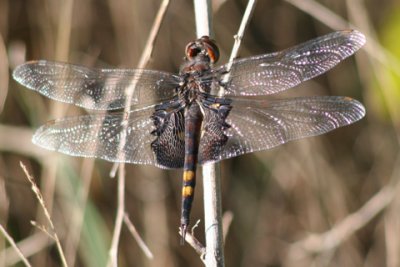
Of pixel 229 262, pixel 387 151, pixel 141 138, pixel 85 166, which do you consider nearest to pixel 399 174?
pixel 387 151

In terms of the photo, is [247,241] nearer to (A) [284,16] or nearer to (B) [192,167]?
(A) [284,16]

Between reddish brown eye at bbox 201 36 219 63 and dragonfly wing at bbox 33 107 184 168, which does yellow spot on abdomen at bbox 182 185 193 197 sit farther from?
reddish brown eye at bbox 201 36 219 63

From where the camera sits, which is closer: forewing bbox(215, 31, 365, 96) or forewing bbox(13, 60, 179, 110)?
forewing bbox(215, 31, 365, 96)

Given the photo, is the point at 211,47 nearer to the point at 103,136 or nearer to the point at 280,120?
the point at 280,120

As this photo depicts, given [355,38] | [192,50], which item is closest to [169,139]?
[192,50]

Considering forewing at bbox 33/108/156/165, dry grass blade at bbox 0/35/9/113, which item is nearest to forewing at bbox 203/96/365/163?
forewing at bbox 33/108/156/165

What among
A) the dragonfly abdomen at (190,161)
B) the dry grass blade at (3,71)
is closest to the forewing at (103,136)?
the dragonfly abdomen at (190,161)

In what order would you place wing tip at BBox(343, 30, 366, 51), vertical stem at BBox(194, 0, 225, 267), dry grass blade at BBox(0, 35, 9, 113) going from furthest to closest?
dry grass blade at BBox(0, 35, 9, 113) → wing tip at BBox(343, 30, 366, 51) → vertical stem at BBox(194, 0, 225, 267)

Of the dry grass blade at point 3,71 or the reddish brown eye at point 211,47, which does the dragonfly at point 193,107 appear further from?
the dry grass blade at point 3,71
